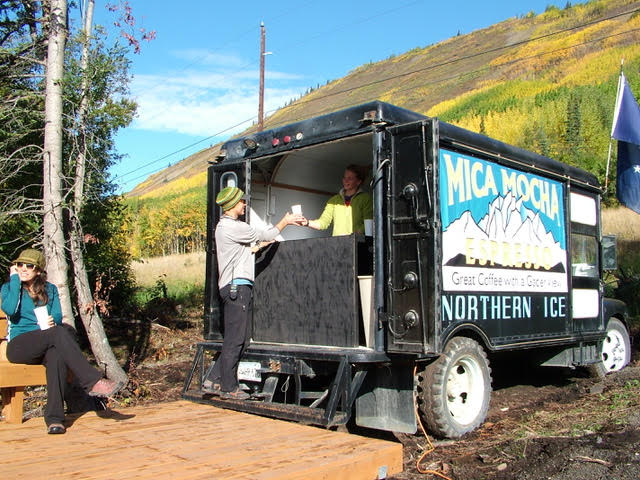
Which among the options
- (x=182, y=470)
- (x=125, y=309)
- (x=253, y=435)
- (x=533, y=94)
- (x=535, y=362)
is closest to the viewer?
A: (x=182, y=470)

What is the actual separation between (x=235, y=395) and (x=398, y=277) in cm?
176

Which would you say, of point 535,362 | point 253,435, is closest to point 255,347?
point 253,435

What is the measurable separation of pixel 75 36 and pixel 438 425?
Answer: 6.64m

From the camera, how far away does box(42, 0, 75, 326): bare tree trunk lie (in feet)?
23.8

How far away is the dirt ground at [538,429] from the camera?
15.3 ft

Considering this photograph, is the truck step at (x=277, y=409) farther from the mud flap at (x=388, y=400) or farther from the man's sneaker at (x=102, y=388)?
the man's sneaker at (x=102, y=388)

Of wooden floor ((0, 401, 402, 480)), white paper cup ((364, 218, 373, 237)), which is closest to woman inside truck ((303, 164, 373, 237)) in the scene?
white paper cup ((364, 218, 373, 237))

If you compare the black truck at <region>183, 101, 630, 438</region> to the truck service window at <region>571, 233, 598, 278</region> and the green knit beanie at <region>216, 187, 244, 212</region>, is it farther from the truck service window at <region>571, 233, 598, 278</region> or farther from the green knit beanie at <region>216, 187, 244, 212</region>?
the green knit beanie at <region>216, 187, 244, 212</region>

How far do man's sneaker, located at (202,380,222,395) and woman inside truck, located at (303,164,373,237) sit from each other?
1871mm

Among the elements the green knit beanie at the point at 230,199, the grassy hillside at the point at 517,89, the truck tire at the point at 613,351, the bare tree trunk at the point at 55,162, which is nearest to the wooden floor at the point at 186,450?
the green knit beanie at the point at 230,199

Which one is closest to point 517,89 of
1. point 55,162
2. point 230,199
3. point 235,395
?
point 55,162

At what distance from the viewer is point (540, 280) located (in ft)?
22.5

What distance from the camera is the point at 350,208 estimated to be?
6645 millimetres

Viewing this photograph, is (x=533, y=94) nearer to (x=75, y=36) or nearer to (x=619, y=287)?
(x=619, y=287)
